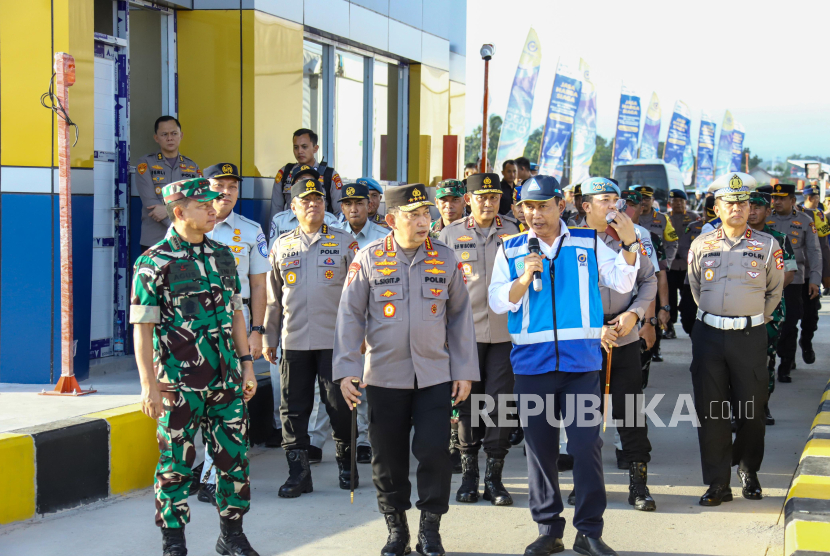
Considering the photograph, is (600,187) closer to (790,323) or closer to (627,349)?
(627,349)

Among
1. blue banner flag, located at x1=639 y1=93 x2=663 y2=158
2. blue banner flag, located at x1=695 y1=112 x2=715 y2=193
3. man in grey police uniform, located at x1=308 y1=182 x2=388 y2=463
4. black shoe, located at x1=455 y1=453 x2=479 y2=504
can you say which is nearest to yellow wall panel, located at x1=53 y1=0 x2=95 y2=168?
man in grey police uniform, located at x1=308 y1=182 x2=388 y2=463

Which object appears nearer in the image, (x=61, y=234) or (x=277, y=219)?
(x=61, y=234)

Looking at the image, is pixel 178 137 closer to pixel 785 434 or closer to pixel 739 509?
pixel 739 509

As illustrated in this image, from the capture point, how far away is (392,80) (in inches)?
460

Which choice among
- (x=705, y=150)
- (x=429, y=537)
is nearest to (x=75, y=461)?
(x=429, y=537)

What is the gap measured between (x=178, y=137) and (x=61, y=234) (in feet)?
5.49

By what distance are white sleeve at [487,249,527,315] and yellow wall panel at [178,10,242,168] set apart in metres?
4.22

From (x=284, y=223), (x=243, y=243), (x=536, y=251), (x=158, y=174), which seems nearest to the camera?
(x=536, y=251)

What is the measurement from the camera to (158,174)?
7.36m

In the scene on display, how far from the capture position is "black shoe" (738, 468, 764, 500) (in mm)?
5711

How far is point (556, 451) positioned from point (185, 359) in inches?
82.4

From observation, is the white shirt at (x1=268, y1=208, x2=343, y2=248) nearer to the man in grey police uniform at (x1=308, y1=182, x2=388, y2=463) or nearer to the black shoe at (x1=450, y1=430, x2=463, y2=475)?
the man in grey police uniform at (x1=308, y1=182, x2=388, y2=463)

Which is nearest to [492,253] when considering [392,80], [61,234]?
[61,234]

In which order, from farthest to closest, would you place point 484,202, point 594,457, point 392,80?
point 392,80, point 484,202, point 594,457
